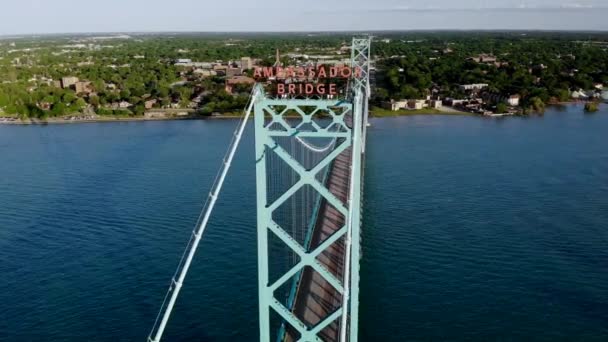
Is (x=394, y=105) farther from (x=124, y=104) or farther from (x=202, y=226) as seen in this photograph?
(x=202, y=226)

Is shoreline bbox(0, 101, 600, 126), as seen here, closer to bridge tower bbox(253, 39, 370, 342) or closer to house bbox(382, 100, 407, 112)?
house bbox(382, 100, 407, 112)

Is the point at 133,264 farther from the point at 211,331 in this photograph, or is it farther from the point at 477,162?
the point at 477,162

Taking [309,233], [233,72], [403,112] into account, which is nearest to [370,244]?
[309,233]

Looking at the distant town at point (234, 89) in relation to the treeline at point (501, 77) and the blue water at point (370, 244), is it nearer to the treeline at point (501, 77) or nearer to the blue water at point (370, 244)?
the treeline at point (501, 77)

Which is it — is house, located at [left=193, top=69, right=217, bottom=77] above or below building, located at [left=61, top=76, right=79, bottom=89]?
above

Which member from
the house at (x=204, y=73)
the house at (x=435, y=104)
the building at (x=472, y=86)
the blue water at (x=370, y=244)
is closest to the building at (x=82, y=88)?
the house at (x=204, y=73)

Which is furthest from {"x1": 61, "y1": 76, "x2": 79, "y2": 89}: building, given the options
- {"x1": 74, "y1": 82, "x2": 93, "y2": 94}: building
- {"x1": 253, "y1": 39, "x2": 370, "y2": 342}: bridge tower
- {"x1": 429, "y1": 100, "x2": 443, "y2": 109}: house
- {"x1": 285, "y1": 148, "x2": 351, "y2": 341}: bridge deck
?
{"x1": 285, "y1": 148, "x2": 351, "y2": 341}: bridge deck
